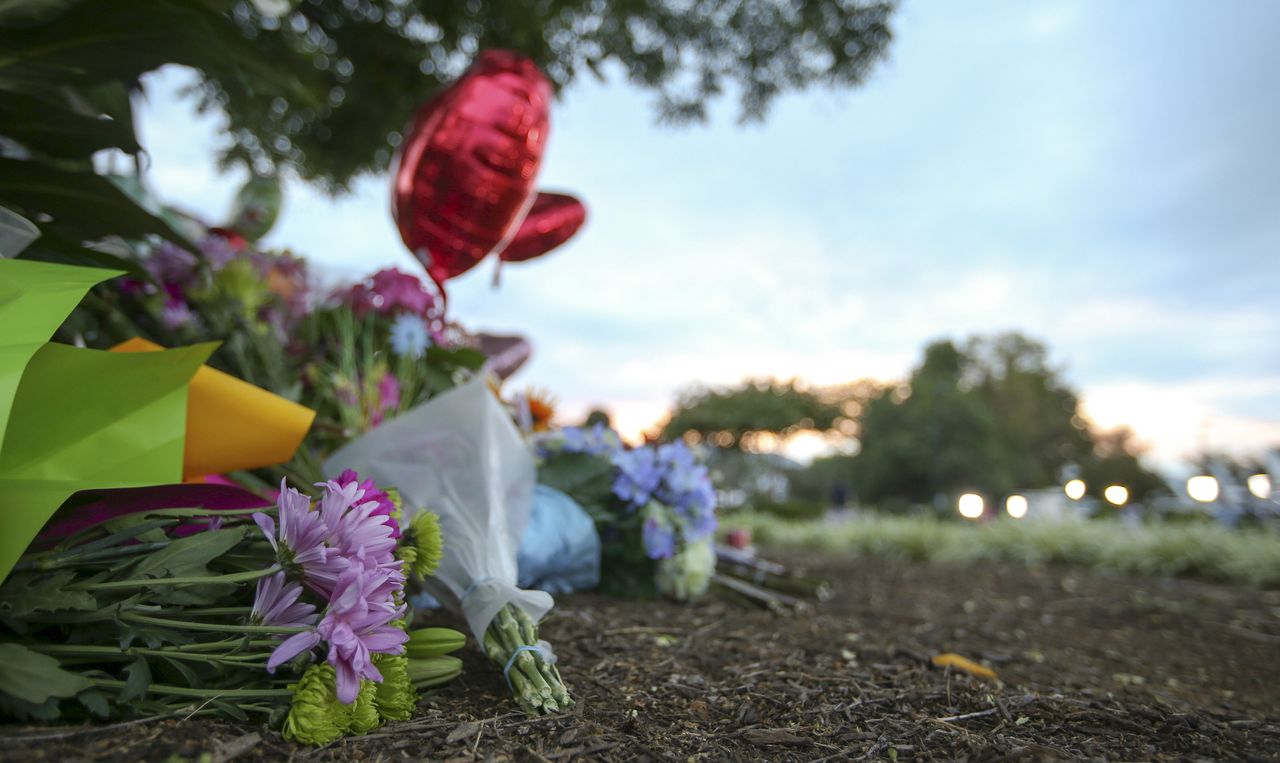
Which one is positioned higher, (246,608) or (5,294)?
(5,294)

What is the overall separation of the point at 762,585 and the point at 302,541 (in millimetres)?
2228

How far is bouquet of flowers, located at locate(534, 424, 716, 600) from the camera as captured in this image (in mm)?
2352

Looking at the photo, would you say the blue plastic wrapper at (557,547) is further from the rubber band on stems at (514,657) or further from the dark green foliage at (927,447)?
the dark green foliage at (927,447)

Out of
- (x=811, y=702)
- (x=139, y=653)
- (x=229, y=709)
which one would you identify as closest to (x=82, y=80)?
(x=139, y=653)

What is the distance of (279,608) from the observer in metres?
1.00

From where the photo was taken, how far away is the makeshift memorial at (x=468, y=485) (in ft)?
4.63

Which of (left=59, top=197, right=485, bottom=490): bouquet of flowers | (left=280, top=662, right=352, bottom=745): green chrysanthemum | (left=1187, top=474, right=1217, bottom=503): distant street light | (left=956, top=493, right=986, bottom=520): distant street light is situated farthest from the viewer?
(left=956, top=493, right=986, bottom=520): distant street light

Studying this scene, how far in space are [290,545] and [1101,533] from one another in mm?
6274

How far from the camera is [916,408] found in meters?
22.7

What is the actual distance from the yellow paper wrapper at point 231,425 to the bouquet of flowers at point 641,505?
1.03 m

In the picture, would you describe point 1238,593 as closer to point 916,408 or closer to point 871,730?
point 871,730

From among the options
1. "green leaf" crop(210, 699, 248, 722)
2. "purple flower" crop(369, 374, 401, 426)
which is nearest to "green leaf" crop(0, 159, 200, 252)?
"purple flower" crop(369, 374, 401, 426)

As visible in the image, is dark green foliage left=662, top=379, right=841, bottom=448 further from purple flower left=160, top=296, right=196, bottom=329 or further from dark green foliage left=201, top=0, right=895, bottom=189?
purple flower left=160, top=296, right=196, bottom=329

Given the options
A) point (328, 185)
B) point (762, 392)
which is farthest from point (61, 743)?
point (762, 392)
